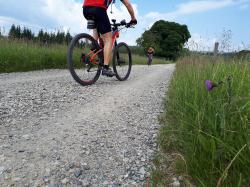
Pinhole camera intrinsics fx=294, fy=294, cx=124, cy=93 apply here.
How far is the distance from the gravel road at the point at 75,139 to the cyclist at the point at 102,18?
1772 millimetres

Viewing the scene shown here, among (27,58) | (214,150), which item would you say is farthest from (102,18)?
(27,58)

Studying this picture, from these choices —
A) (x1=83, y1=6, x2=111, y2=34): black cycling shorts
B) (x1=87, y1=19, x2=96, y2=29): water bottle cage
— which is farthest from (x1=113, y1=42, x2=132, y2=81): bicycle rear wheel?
(x1=87, y1=19, x2=96, y2=29): water bottle cage

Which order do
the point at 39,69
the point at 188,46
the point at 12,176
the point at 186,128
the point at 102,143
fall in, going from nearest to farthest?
the point at 12,176, the point at 186,128, the point at 102,143, the point at 188,46, the point at 39,69

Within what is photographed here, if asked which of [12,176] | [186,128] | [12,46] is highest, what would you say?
[12,46]

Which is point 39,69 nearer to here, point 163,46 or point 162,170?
point 162,170

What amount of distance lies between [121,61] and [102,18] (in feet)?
5.73

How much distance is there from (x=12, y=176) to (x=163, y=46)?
65707 millimetres

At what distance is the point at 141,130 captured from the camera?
322 centimetres

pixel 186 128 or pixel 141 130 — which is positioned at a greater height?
pixel 186 128

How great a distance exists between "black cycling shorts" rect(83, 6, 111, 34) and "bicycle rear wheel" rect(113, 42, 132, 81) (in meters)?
1.01

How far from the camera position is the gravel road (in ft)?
7.37

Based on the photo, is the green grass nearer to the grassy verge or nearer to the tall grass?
the tall grass

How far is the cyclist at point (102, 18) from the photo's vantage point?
5855 mm

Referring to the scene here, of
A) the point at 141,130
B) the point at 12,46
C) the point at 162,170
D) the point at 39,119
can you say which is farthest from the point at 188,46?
the point at 12,46
